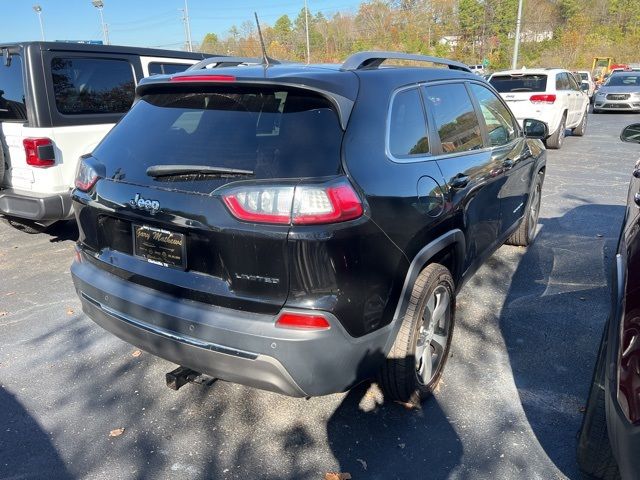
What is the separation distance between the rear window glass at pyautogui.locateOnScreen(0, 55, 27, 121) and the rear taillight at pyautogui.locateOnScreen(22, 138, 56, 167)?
12.3 inches

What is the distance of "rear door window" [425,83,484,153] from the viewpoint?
9.68ft

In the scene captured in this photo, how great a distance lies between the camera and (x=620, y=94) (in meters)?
19.2

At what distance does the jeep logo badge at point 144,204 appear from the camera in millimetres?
2256

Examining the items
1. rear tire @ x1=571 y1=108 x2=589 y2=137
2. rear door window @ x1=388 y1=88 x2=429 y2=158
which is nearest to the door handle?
rear door window @ x1=388 y1=88 x2=429 y2=158

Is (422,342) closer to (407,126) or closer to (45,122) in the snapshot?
(407,126)

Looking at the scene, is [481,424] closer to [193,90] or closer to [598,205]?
[193,90]

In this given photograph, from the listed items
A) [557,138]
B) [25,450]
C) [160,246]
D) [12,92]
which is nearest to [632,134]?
[160,246]

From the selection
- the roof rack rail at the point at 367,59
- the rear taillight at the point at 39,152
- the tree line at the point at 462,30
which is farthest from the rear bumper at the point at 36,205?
the tree line at the point at 462,30

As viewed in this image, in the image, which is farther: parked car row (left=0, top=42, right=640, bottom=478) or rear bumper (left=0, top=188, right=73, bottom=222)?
rear bumper (left=0, top=188, right=73, bottom=222)

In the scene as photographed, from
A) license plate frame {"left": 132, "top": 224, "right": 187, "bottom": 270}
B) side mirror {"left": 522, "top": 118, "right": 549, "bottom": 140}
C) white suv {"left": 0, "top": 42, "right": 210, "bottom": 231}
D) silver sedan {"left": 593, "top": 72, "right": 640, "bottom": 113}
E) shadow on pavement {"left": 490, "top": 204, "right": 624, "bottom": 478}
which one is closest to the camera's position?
license plate frame {"left": 132, "top": 224, "right": 187, "bottom": 270}

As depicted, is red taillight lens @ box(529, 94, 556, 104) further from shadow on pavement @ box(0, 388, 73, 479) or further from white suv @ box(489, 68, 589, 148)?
shadow on pavement @ box(0, 388, 73, 479)

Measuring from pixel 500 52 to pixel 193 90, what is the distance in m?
57.2

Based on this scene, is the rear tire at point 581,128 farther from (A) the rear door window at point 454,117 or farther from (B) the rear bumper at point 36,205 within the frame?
(B) the rear bumper at point 36,205

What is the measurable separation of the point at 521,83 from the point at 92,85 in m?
9.63
